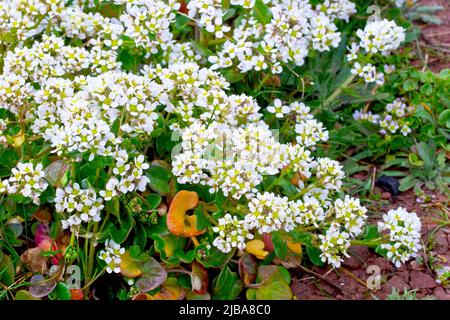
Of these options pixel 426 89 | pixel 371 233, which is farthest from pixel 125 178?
pixel 426 89

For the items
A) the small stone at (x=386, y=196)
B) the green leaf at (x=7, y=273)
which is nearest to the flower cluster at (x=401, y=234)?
the small stone at (x=386, y=196)

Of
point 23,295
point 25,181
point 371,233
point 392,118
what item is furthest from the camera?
point 392,118

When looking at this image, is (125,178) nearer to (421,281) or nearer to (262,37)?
(262,37)

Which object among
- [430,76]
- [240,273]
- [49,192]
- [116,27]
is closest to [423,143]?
[430,76]

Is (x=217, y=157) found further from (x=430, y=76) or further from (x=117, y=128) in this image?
(x=430, y=76)

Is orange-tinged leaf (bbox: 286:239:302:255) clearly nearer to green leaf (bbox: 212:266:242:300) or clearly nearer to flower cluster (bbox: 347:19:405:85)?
green leaf (bbox: 212:266:242:300)

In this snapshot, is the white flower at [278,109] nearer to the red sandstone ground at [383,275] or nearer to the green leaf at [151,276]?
the red sandstone ground at [383,275]
